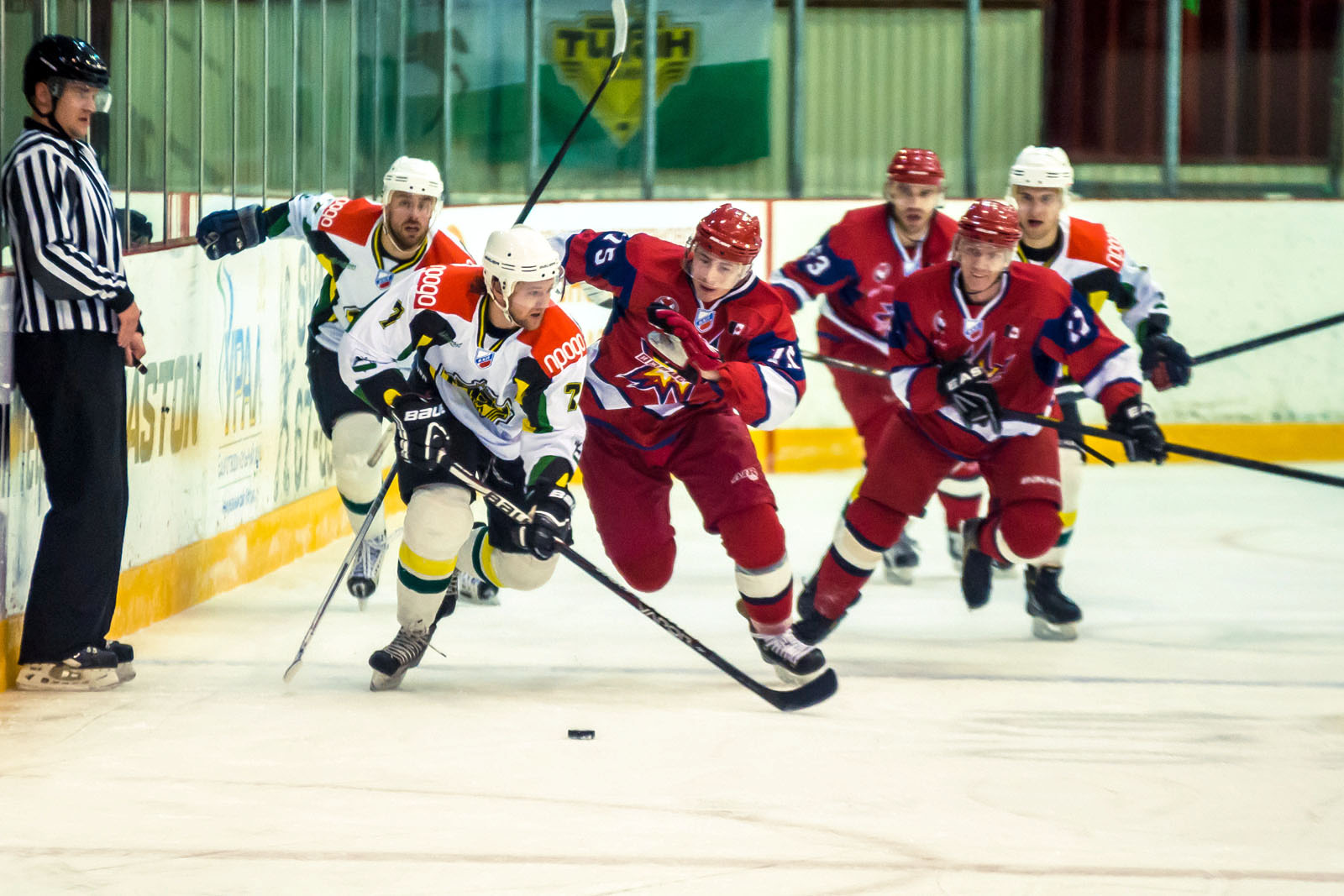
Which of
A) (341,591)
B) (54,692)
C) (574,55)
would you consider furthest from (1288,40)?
(54,692)

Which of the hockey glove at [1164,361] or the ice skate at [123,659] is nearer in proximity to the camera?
the ice skate at [123,659]

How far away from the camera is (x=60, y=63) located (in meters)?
3.72

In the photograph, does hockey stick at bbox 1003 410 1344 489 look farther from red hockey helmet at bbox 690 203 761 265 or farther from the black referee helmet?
the black referee helmet

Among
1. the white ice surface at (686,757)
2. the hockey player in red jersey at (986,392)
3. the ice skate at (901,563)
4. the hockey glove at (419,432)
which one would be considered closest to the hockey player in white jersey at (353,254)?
the white ice surface at (686,757)

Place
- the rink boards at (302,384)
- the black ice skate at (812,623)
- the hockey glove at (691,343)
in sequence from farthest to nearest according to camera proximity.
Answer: the rink boards at (302,384) → the black ice skate at (812,623) → the hockey glove at (691,343)

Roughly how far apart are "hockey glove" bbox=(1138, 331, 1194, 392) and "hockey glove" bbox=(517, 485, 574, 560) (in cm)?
170

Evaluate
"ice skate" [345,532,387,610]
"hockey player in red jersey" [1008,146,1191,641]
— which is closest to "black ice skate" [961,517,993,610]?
"hockey player in red jersey" [1008,146,1191,641]

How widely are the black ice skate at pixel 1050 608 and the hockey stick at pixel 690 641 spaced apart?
932 mm

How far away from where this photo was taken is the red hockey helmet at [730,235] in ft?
12.6

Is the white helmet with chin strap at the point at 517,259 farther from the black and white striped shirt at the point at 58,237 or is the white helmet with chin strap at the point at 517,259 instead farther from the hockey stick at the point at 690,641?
the black and white striped shirt at the point at 58,237

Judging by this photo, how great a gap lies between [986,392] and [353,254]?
5.57ft

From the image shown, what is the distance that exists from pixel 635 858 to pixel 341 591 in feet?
7.99

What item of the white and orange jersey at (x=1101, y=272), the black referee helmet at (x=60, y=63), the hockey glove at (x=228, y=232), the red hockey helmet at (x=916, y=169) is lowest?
the white and orange jersey at (x=1101, y=272)

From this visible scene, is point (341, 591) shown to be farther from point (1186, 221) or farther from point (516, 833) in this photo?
point (1186, 221)
